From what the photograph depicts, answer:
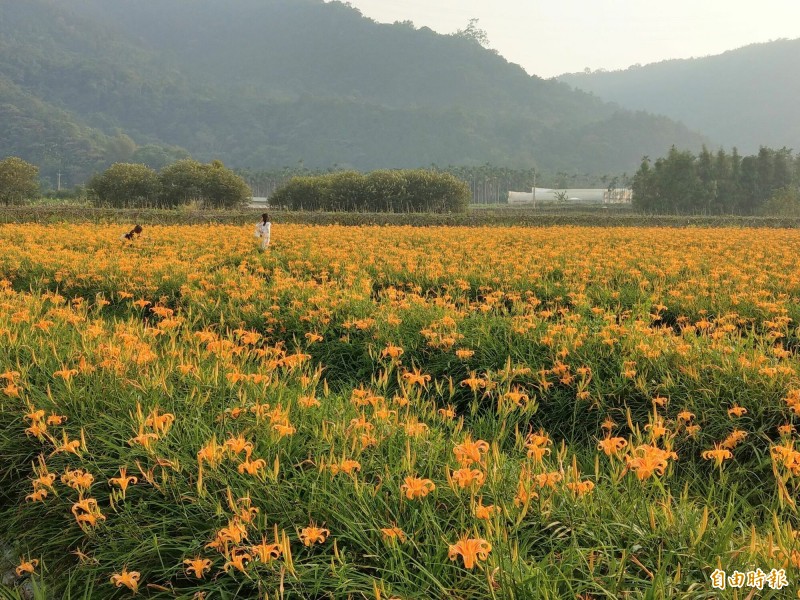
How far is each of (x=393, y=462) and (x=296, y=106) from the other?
166 metres

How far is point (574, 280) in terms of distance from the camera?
719cm

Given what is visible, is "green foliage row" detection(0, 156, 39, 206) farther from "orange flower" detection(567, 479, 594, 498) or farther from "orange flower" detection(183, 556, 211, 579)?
"orange flower" detection(567, 479, 594, 498)

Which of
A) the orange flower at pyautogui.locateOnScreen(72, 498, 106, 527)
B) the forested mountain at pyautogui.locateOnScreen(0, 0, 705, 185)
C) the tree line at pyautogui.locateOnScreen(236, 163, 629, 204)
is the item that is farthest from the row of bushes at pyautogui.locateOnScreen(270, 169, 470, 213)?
the forested mountain at pyautogui.locateOnScreen(0, 0, 705, 185)

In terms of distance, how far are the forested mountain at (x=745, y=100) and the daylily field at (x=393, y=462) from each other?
165 m

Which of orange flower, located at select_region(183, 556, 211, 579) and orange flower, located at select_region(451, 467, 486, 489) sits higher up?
orange flower, located at select_region(451, 467, 486, 489)

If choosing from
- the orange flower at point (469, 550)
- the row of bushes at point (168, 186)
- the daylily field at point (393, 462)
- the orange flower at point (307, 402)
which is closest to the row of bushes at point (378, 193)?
the row of bushes at point (168, 186)

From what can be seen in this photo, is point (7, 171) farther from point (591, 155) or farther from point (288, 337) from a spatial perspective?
point (591, 155)

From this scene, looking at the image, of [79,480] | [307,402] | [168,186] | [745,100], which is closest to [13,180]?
[168,186]

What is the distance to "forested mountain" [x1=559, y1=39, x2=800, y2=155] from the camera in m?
153

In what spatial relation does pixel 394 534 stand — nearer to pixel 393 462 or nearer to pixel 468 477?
pixel 468 477

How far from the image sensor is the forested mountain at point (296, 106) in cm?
13212

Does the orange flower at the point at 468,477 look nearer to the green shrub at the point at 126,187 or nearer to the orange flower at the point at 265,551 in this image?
the orange flower at the point at 265,551

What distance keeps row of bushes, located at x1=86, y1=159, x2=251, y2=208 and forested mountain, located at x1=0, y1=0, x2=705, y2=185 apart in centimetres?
7830

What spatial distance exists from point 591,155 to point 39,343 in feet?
470
